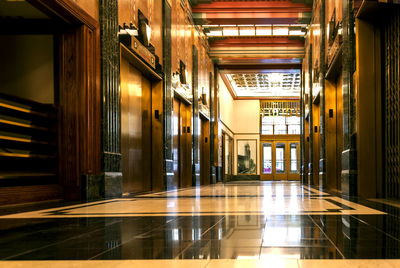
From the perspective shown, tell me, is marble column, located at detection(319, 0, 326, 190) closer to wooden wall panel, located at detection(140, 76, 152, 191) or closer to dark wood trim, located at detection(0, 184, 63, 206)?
wooden wall panel, located at detection(140, 76, 152, 191)

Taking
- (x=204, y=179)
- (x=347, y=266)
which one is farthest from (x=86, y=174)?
(x=204, y=179)

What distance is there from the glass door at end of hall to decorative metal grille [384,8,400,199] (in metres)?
17.6

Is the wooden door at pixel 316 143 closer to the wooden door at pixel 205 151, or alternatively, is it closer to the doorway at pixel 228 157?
the wooden door at pixel 205 151

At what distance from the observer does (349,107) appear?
5.89 meters

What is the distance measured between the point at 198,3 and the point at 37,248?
33.4ft

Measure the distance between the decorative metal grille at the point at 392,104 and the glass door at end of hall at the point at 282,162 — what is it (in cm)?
1764

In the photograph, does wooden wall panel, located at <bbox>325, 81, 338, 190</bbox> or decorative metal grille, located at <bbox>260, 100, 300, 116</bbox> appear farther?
decorative metal grille, located at <bbox>260, 100, 300, 116</bbox>

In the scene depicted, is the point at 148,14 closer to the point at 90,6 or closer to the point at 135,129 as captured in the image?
the point at 135,129

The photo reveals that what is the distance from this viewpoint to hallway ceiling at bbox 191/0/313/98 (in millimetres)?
11211

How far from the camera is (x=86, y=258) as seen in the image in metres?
1.61

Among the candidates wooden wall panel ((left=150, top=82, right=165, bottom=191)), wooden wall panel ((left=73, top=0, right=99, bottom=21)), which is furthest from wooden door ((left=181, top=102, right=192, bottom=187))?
wooden wall panel ((left=73, top=0, right=99, bottom=21))

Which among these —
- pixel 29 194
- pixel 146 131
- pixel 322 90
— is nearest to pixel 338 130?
pixel 322 90

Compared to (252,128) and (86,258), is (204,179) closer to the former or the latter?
(252,128)

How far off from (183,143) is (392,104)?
6.49m
